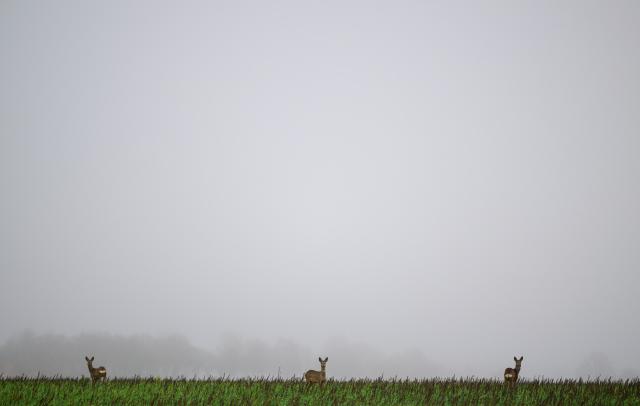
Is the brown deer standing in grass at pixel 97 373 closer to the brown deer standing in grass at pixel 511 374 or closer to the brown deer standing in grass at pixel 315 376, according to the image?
the brown deer standing in grass at pixel 315 376

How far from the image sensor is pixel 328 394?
760 inches

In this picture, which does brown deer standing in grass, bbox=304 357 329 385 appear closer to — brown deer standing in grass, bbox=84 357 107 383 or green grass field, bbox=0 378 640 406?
green grass field, bbox=0 378 640 406

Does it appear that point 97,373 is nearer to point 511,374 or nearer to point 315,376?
Answer: point 315,376

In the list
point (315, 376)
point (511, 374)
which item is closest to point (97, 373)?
point (315, 376)

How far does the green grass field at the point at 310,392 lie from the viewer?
18.2 metres

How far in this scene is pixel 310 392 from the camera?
19672mm

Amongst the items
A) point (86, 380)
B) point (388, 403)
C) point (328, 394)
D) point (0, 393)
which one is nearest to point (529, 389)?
point (388, 403)

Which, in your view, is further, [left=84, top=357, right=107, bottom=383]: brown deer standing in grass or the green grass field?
[left=84, top=357, right=107, bottom=383]: brown deer standing in grass

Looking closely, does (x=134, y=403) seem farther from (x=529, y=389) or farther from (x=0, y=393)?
(x=529, y=389)

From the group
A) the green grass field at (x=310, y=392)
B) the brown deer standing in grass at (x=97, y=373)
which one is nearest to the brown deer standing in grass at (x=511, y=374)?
the green grass field at (x=310, y=392)

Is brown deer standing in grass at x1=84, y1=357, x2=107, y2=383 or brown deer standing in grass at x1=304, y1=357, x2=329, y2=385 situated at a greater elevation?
brown deer standing in grass at x1=304, y1=357, x2=329, y2=385

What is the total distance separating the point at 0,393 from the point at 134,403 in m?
5.15

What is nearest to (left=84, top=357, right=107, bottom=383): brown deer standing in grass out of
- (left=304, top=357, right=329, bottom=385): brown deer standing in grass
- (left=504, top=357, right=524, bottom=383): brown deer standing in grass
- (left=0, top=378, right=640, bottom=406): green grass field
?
(left=0, top=378, right=640, bottom=406): green grass field

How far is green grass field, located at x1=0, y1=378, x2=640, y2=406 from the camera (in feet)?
59.7
